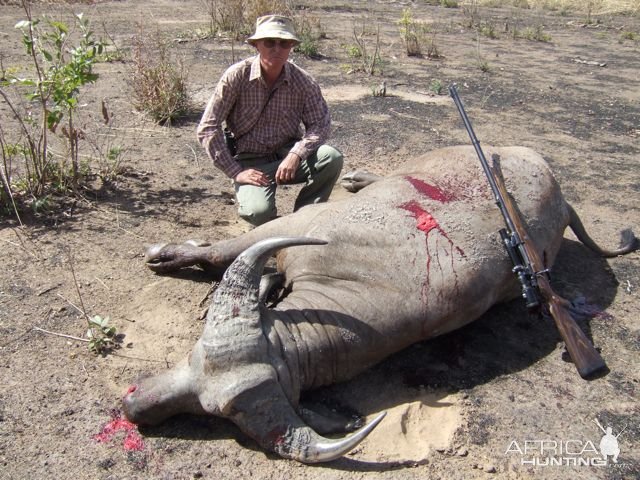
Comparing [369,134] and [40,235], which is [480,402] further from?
[369,134]

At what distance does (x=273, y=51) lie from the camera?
4.05 m

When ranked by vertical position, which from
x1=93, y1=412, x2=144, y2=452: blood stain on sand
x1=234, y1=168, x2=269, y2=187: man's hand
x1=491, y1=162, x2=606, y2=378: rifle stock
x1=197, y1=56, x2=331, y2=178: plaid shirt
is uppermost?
x1=197, y1=56, x2=331, y2=178: plaid shirt

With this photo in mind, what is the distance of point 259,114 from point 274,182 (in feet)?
1.68

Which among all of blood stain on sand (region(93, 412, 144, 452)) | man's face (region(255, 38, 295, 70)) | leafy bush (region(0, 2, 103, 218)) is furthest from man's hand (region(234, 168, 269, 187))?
blood stain on sand (region(93, 412, 144, 452))

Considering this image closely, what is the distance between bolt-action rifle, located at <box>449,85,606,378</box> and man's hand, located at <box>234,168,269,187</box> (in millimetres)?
1511

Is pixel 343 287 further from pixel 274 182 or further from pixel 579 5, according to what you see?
pixel 579 5

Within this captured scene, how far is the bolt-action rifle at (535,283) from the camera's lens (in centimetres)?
320

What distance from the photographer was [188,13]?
13.5m

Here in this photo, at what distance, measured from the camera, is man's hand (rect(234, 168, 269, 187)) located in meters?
4.20

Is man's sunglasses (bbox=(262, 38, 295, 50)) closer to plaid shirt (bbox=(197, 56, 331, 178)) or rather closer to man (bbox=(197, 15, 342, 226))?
man (bbox=(197, 15, 342, 226))

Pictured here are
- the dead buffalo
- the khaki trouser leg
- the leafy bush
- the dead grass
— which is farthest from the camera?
the dead grass

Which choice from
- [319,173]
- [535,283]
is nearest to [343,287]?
[535,283]

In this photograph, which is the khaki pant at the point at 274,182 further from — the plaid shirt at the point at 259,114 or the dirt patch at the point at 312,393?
the dirt patch at the point at 312,393

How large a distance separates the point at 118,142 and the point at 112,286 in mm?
2533
